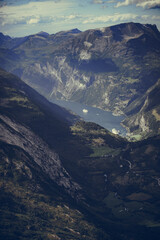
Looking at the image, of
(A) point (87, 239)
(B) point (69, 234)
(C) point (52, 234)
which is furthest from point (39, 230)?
(A) point (87, 239)

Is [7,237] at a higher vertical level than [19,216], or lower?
lower

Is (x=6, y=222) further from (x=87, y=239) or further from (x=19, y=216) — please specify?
(x=87, y=239)

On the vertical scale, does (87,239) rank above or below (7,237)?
above

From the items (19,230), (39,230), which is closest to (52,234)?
(39,230)

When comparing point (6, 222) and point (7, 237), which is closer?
point (7, 237)

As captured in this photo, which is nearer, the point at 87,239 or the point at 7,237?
the point at 7,237

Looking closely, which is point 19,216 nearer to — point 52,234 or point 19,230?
point 19,230

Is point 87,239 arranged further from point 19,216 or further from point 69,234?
point 19,216
